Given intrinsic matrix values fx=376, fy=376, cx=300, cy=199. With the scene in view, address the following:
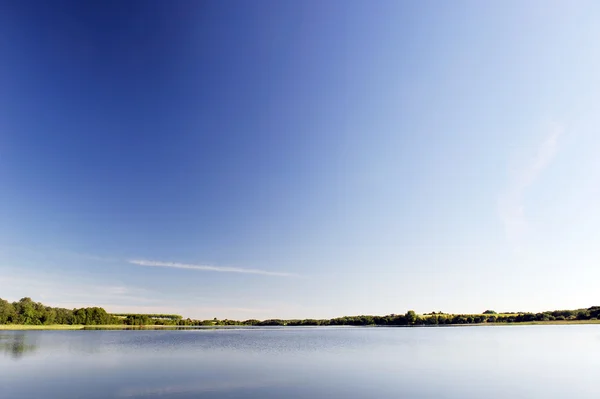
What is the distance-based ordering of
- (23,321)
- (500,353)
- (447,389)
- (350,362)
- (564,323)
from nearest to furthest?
(447,389) → (350,362) → (500,353) → (23,321) → (564,323)

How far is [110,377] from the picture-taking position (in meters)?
27.9

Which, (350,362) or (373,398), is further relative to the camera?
(350,362)

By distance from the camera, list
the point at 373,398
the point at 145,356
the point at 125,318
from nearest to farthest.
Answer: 1. the point at 373,398
2. the point at 145,356
3. the point at 125,318

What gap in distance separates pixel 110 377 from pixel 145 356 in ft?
50.9

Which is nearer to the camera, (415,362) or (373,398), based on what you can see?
(373,398)

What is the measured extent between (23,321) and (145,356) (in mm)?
119161

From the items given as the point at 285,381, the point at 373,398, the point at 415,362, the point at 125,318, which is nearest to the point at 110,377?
the point at 285,381

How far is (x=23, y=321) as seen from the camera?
424 feet

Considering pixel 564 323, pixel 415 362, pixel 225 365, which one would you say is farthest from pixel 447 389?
pixel 564 323

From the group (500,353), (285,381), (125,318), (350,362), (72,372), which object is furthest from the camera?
(125,318)

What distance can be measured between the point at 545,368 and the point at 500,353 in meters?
13.6

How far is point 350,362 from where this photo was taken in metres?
37.6

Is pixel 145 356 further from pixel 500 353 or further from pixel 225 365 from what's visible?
pixel 500 353

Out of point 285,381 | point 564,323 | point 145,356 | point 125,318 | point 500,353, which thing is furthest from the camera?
point 125,318
